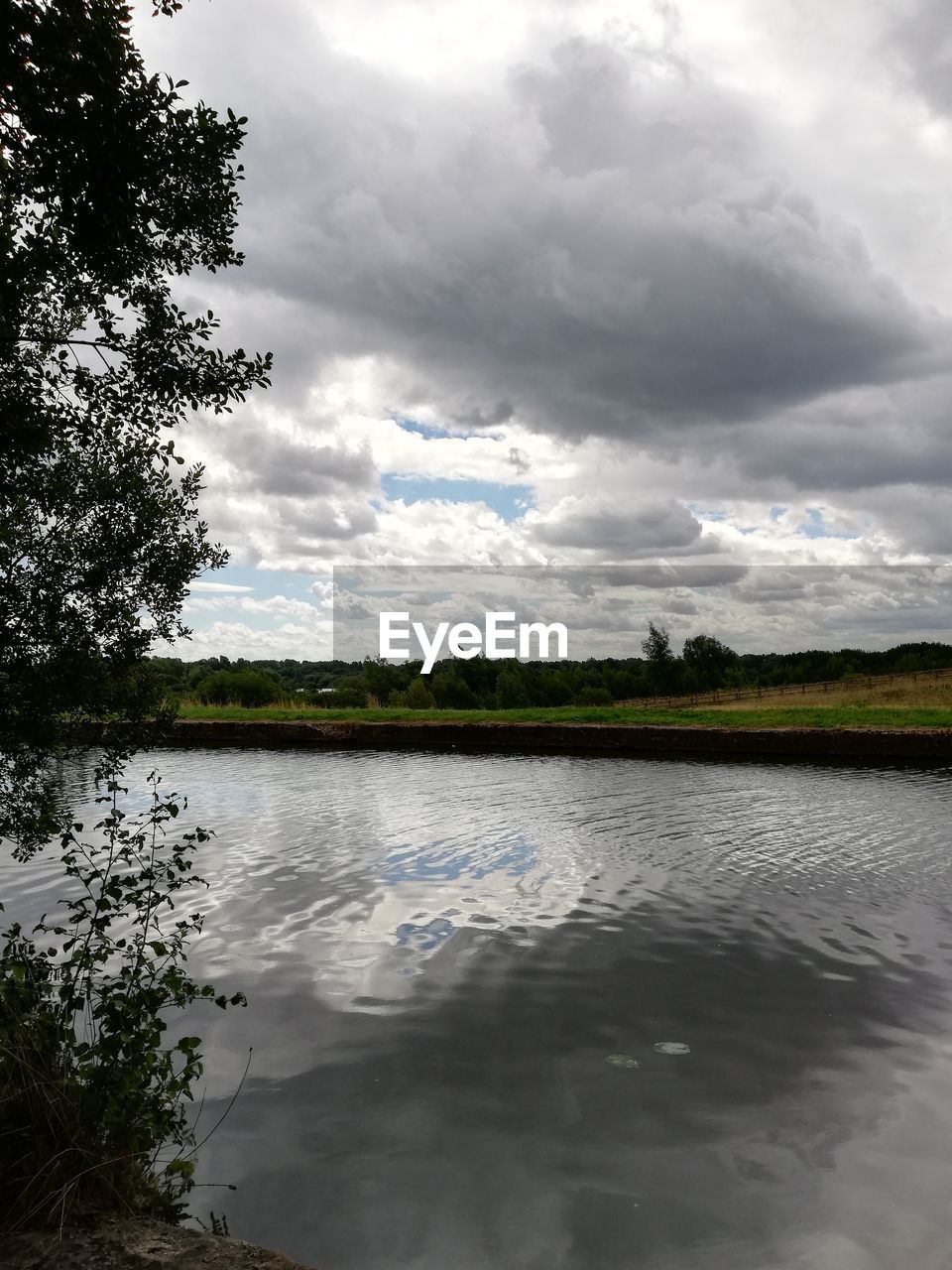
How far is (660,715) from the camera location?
28.4m

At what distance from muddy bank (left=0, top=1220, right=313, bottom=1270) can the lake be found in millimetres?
631

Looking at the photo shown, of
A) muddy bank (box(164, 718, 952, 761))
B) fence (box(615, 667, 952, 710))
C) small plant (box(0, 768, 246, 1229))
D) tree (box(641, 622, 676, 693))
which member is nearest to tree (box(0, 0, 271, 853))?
small plant (box(0, 768, 246, 1229))

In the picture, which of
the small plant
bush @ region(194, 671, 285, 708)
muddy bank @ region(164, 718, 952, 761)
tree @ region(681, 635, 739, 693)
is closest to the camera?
the small plant

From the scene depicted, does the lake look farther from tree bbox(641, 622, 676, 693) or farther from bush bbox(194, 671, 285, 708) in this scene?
tree bbox(641, 622, 676, 693)

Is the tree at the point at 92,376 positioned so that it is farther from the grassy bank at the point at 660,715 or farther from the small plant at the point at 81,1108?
the grassy bank at the point at 660,715

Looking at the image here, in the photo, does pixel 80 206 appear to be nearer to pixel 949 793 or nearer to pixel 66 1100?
pixel 66 1100

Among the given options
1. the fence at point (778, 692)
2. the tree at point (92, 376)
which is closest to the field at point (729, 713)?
the fence at point (778, 692)

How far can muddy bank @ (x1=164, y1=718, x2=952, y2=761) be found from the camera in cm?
2316

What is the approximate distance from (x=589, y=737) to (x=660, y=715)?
352cm

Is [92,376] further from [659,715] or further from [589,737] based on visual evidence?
[659,715]

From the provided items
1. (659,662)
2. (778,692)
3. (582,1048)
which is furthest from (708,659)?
(582,1048)

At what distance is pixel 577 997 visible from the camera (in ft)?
21.2

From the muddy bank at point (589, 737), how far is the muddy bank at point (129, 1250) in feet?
71.2

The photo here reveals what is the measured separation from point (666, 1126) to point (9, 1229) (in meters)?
3.19
